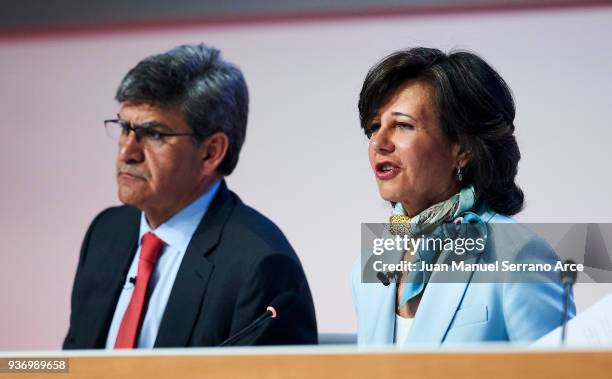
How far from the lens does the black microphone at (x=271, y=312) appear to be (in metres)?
2.42

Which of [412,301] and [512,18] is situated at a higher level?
[512,18]

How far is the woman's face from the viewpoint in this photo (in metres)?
2.33

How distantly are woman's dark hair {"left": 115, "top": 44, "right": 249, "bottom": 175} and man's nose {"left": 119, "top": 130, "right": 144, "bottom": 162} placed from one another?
113 mm

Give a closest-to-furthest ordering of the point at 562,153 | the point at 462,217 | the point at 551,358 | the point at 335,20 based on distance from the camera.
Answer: the point at 551,358
the point at 462,217
the point at 562,153
the point at 335,20

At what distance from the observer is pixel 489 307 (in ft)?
7.10

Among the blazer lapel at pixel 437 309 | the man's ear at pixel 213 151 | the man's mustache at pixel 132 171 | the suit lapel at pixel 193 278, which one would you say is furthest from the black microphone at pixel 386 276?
the man's mustache at pixel 132 171

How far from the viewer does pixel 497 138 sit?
7.58 ft

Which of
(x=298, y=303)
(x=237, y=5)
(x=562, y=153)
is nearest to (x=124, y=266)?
(x=298, y=303)

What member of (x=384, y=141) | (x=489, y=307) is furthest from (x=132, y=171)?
(x=489, y=307)

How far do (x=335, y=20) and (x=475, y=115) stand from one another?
1.99 feet

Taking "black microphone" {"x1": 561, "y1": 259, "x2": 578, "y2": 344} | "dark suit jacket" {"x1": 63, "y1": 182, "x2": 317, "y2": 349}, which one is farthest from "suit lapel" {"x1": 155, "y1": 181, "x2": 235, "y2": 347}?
"black microphone" {"x1": 561, "y1": 259, "x2": 578, "y2": 344}

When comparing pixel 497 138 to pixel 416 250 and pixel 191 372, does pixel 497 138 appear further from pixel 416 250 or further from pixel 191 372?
pixel 191 372

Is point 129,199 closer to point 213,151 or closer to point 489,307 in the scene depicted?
point 213,151

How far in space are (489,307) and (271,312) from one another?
0.61 metres
